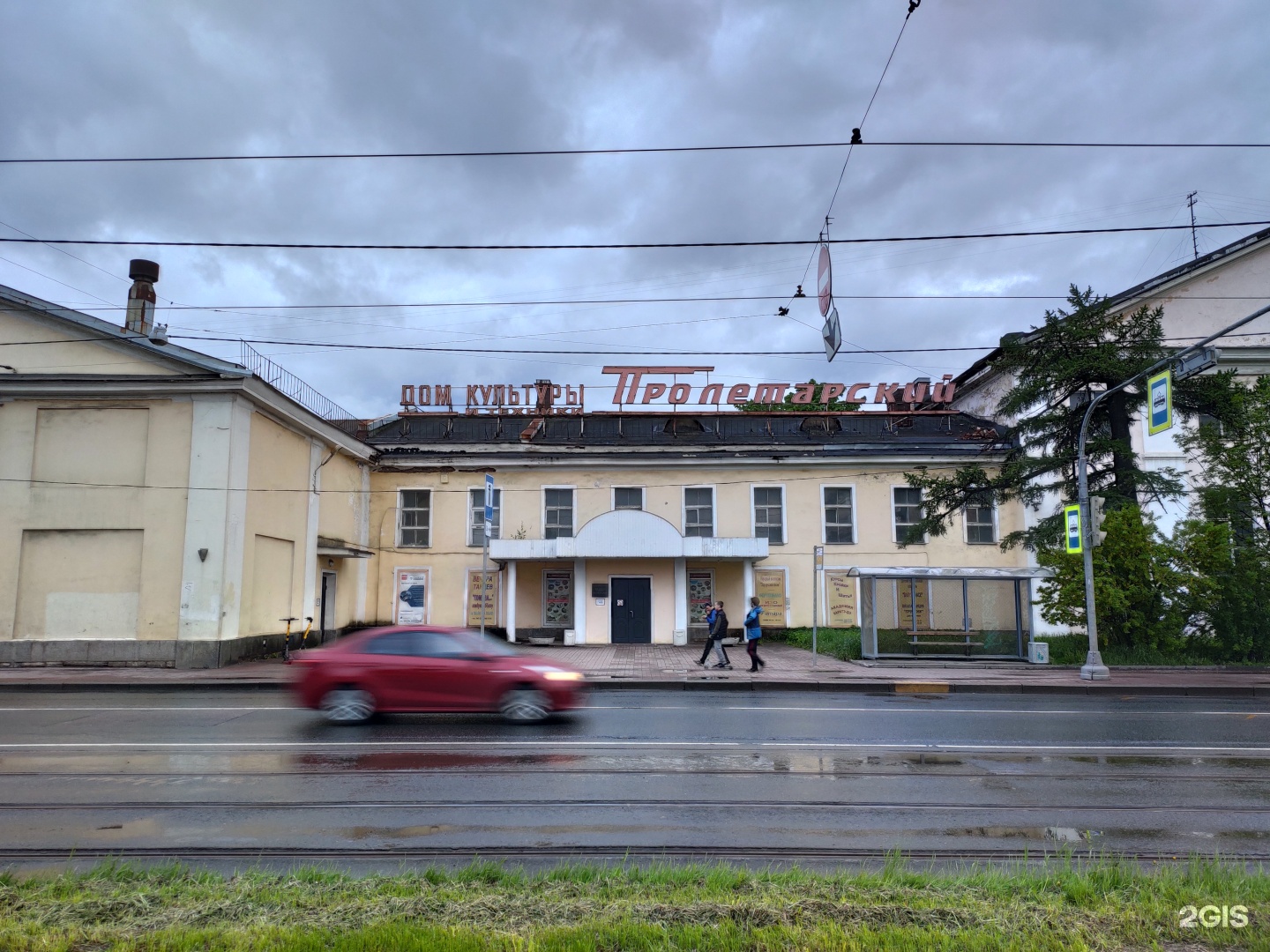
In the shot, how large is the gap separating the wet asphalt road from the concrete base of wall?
23.2 ft

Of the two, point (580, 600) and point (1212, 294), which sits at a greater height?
point (1212, 294)

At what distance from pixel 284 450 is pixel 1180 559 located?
77.7 ft

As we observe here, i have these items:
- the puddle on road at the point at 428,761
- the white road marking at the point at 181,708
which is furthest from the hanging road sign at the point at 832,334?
the white road marking at the point at 181,708

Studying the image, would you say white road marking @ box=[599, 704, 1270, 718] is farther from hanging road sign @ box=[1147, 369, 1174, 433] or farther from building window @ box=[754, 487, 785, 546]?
building window @ box=[754, 487, 785, 546]

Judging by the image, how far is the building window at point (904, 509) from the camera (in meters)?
30.4

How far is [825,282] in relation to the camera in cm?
1427

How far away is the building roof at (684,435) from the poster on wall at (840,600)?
4469 mm

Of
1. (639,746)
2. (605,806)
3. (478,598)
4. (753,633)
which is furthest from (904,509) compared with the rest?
(605,806)

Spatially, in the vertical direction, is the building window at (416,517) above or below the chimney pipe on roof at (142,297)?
below

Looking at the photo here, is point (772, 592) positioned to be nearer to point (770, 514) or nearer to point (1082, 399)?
point (770, 514)

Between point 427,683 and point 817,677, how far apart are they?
934cm

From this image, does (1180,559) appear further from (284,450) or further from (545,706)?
(284,450)

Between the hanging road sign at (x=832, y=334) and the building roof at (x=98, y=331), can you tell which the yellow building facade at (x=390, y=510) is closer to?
the building roof at (x=98, y=331)

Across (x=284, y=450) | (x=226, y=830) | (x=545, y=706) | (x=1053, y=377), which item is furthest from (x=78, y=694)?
(x=1053, y=377)
